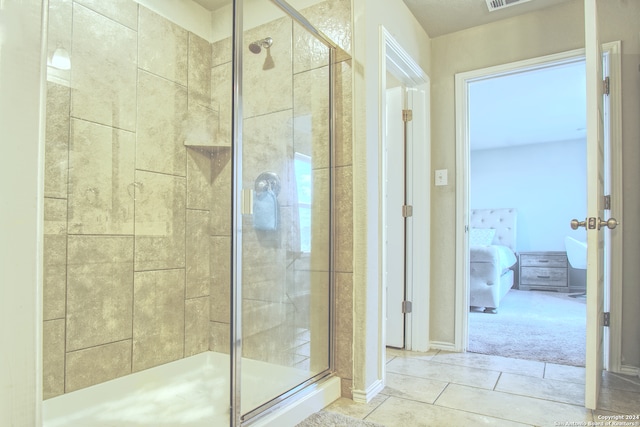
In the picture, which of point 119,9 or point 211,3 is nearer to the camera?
point 119,9

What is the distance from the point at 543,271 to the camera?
5789 millimetres

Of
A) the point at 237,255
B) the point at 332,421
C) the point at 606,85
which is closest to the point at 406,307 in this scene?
the point at 332,421

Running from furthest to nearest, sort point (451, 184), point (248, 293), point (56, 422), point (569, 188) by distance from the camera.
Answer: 1. point (569, 188)
2. point (451, 184)
3. point (248, 293)
4. point (56, 422)

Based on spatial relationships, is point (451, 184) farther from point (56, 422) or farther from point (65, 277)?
point (56, 422)

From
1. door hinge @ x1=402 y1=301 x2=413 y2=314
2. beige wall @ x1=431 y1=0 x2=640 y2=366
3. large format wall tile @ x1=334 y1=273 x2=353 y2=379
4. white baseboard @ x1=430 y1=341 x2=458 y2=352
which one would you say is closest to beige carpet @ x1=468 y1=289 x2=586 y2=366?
white baseboard @ x1=430 y1=341 x2=458 y2=352

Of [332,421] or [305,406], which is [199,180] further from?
[332,421]

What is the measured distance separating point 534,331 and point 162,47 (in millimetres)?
3442

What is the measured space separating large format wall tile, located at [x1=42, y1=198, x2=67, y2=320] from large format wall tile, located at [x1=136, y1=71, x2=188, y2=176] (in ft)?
1.53

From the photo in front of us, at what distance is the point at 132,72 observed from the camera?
2059mm

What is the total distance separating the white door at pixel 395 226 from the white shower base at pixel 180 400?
947mm

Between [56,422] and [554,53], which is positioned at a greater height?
[554,53]

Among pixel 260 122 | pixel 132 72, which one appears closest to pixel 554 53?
pixel 260 122

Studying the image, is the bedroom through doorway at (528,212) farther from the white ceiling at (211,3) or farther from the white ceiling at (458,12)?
the white ceiling at (211,3)

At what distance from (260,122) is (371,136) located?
54 centimetres
